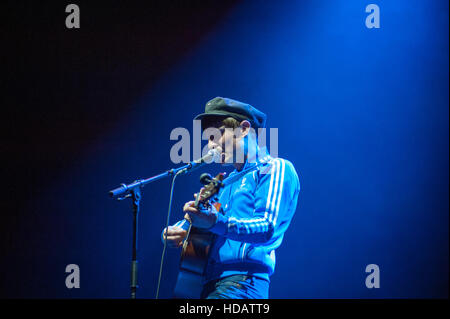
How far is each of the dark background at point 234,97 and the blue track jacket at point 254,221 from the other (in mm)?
1172

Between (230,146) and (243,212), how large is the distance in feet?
1.29

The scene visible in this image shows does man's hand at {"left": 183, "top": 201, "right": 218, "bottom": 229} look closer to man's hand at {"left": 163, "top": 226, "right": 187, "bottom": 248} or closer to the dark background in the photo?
man's hand at {"left": 163, "top": 226, "right": 187, "bottom": 248}

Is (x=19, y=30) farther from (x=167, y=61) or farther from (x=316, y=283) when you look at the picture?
(x=316, y=283)

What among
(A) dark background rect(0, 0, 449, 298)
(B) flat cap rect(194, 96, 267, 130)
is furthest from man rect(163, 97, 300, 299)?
(A) dark background rect(0, 0, 449, 298)

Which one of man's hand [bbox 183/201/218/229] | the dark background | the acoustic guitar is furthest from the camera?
the dark background

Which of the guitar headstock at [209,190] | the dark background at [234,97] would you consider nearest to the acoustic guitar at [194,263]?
the guitar headstock at [209,190]

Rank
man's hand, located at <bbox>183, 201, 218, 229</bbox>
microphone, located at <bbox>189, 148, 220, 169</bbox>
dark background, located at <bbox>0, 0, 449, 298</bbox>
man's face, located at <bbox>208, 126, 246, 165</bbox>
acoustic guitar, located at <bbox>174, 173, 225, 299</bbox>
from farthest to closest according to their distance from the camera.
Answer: dark background, located at <bbox>0, 0, 449, 298</bbox>, man's face, located at <bbox>208, 126, 246, 165</bbox>, microphone, located at <bbox>189, 148, 220, 169</bbox>, acoustic guitar, located at <bbox>174, 173, 225, 299</bbox>, man's hand, located at <bbox>183, 201, 218, 229</bbox>

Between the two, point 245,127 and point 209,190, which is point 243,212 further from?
point 245,127

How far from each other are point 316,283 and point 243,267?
1.43 meters

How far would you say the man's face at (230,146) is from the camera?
7.79 feet

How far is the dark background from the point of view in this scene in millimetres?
3367

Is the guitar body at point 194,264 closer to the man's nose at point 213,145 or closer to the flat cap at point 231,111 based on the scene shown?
the man's nose at point 213,145

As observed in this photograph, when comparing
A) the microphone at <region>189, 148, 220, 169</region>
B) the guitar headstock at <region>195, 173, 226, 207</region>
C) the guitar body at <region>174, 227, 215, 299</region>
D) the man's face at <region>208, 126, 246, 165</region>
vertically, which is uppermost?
the man's face at <region>208, 126, 246, 165</region>

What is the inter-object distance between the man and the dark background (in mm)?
1074
